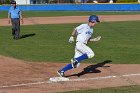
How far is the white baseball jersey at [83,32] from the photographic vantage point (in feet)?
37.0

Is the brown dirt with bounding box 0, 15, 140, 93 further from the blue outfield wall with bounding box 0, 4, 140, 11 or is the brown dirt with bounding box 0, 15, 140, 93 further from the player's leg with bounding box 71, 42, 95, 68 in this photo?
the blue outfield wall with bounding box 0, 4, 140, 11

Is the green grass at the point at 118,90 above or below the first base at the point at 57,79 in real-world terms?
above

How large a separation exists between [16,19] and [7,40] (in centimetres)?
137

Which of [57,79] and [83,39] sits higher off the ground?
[83,39]

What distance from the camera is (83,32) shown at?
11.3 metres

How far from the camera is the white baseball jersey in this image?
37.0ft

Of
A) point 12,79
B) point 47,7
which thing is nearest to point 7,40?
point 12,79

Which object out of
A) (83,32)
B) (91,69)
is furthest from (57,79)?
(91,69)

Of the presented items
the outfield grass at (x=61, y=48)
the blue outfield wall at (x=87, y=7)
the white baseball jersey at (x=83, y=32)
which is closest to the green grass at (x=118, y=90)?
the white baseball jersey at (x=83, y=32)

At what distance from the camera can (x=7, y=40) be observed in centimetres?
2123

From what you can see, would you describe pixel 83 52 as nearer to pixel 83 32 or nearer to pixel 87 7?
pixel 83 32

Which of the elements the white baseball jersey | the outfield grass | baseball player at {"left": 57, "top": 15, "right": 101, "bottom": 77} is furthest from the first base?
the outfield grass

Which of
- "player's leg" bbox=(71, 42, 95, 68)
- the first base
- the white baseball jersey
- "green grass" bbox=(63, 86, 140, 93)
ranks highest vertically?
the white baseball jersey

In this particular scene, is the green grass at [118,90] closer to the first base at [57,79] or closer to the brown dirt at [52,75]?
the brown dirt at [52,75]
